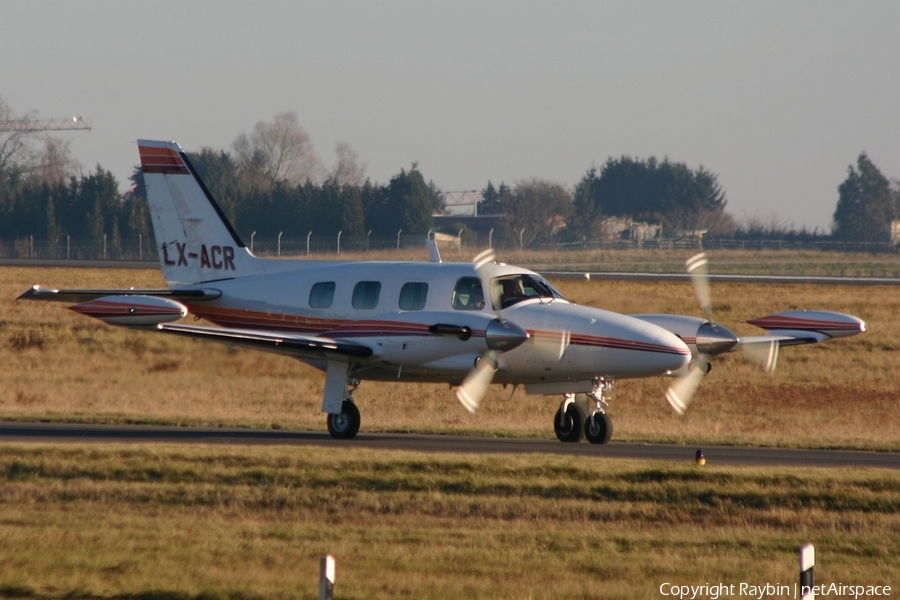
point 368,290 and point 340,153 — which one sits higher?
point 340,153

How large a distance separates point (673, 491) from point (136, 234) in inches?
2798

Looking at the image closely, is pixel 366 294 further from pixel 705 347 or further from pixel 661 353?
pixel 705 347

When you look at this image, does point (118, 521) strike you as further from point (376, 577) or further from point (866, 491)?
point (866, 491)

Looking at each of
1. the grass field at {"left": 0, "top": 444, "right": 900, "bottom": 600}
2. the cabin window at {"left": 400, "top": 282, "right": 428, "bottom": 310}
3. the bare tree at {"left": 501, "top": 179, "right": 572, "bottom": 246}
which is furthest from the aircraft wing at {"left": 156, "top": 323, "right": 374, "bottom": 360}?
the bare tree at {"left": 501, "top": 179, "right": 572, "bottom": 246}

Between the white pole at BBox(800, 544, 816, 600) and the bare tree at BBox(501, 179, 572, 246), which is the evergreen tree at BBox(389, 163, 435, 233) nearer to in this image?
the bare tree at BBox(501, 179, 572, 246)

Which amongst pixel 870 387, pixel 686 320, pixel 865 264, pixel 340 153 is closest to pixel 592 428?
pixel 686 320

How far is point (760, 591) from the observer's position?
9.51 m

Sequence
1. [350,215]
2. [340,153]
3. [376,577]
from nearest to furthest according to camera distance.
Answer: [376,577] → [350,215] → [340,153]

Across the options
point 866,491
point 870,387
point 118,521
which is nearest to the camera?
point 118,521

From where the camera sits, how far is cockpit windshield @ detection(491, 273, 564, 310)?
18.5 metres

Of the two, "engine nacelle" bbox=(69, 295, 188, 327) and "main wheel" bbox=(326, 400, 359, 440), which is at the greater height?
"engine nacelle" bbox=(69, 295, 188, 327)

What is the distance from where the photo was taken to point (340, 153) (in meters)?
124

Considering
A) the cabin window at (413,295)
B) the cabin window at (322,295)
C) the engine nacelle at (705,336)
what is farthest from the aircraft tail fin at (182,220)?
the engine nacelle at (705,336)

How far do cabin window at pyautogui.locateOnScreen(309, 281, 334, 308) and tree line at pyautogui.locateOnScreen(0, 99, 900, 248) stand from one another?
59.1 meters
